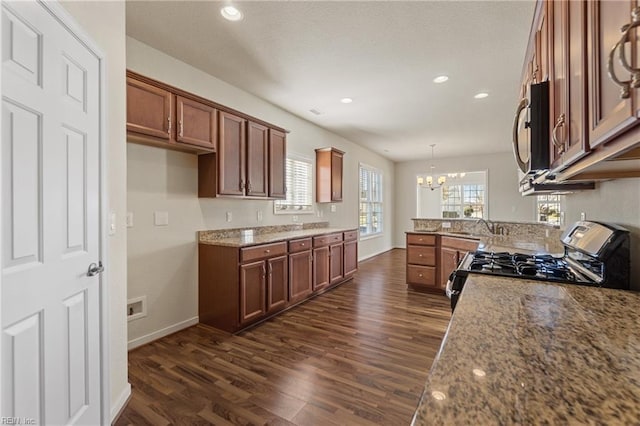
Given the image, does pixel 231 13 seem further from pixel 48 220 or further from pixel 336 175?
pixel 336 175

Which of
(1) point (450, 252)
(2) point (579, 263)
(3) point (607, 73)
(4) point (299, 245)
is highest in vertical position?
Answer: (3) point (607, 73)

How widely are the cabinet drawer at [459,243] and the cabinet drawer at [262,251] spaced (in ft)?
7.43

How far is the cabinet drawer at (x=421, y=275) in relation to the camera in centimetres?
427

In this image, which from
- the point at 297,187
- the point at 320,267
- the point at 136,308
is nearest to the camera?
the point at 136,308

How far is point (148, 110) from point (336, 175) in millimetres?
3370

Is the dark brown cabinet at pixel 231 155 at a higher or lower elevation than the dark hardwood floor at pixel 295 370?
higher

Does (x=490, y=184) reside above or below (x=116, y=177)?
above

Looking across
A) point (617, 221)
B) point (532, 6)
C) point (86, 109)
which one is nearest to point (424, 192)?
point (532, 6)

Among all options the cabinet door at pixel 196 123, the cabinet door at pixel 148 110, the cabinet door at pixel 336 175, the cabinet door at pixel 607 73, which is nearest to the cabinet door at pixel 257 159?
the cabinet door at pixel 196 123

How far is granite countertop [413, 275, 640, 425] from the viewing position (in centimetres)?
50

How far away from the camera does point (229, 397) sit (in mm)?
1920

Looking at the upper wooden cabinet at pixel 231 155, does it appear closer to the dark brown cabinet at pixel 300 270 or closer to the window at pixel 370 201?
the dark brown cabinet at pixel 300 270

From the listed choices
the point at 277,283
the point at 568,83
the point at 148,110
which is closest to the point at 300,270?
the point at 277,283

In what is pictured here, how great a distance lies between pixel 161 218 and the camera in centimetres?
283
